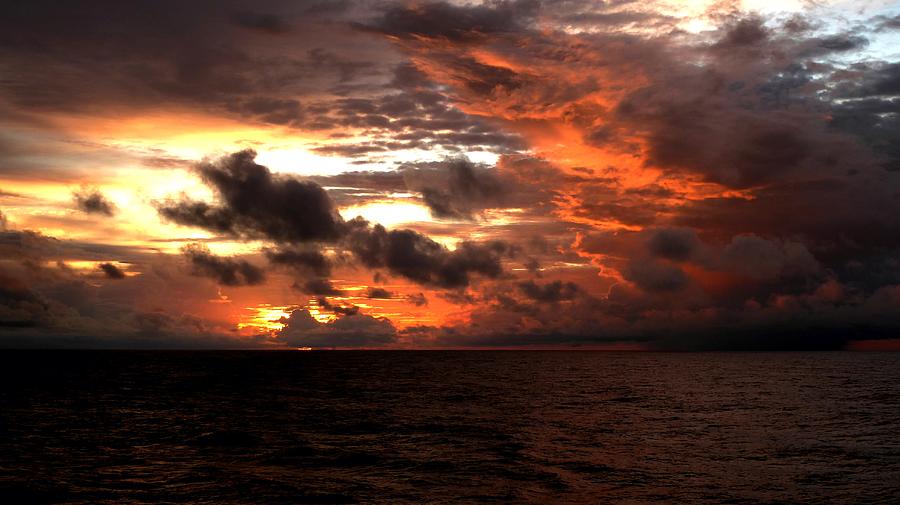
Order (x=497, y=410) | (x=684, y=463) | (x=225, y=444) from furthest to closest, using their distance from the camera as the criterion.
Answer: (x=497, y=410) → (x=225, y=444) → (x=684, y=463)

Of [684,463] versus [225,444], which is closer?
[684,463]

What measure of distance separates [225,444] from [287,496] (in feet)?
60.8

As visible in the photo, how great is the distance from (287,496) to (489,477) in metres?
11.1

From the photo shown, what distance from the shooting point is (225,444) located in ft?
164

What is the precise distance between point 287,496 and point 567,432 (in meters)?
29.2

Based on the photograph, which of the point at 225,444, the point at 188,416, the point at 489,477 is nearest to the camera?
the point at 489,477

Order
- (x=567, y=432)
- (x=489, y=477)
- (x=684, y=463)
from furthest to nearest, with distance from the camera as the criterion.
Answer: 1. (x=567, y=432)
2. (x=684, y=463)
3. (x=489, y=477)

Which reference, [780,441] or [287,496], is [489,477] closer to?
[287,496]

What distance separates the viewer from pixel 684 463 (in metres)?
42.2

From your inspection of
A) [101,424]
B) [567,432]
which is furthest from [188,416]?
[567,432]

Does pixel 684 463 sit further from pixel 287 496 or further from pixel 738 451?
pixel 287 496

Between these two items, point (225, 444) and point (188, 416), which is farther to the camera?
point (188, 416)

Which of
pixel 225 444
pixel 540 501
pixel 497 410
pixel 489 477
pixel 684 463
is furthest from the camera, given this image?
pixel 497 410

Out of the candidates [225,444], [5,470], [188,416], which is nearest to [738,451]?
[225,444]
